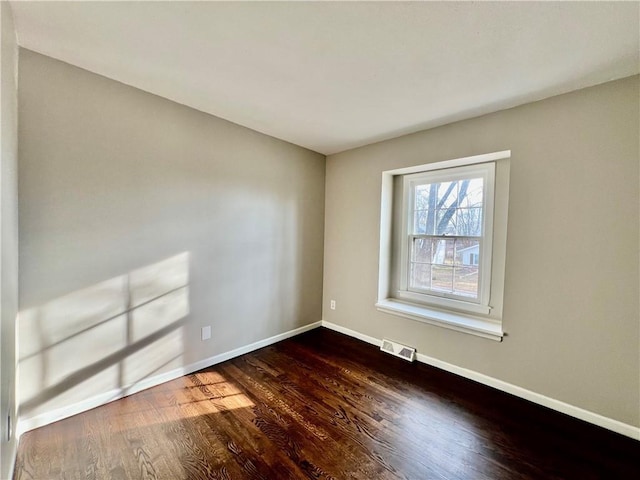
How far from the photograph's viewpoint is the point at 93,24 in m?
1.45

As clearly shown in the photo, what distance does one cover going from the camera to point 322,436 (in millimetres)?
1707

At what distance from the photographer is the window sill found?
2.31 metres

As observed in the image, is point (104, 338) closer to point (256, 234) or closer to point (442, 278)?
point (256, 234)

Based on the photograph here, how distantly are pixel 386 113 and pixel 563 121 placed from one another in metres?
1.31

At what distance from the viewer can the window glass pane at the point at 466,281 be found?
2625 mm

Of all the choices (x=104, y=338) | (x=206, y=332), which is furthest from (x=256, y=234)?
(x=104, y=338)

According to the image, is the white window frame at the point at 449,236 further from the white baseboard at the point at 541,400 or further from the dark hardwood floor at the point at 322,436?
the dark hardwood floor at the point at 322,436

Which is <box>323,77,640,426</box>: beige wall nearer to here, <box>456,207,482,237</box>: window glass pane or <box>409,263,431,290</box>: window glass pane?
<box>456,207,482,237</box>: window glass pane

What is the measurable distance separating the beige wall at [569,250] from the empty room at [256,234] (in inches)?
0.6

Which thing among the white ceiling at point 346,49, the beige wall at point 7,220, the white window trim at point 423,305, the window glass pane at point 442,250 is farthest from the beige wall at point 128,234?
the window glass pane at point 442,250

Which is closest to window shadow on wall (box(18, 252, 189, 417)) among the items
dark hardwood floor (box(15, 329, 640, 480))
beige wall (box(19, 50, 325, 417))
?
beige wall (box(19, 50, 325, 417))

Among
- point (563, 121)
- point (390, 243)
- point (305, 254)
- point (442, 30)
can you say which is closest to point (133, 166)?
point (305, 254)

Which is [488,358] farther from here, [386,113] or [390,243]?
[386,113]

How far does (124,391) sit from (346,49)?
2.91m
